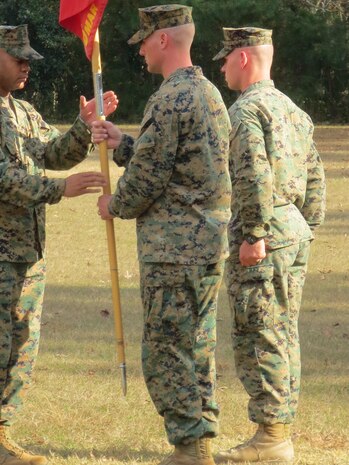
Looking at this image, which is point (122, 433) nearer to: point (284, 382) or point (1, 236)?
point (284, 382)

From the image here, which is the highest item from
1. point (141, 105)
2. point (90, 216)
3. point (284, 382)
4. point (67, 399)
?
point (284, 382)

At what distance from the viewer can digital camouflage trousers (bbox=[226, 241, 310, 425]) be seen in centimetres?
626

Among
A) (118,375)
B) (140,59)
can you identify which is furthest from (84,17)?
(140,59)

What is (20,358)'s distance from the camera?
20.1 ft

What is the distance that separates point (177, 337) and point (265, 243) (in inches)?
33.8

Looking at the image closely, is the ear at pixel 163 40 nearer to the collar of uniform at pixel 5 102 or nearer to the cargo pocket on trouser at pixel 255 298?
the collar of uniform at pixel 5 102

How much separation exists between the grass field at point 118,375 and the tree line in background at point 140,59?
81.0ft

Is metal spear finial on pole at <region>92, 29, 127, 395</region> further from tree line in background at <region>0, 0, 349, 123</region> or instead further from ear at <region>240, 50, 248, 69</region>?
tree line in background at <region>0, 0, 349, 123</region>

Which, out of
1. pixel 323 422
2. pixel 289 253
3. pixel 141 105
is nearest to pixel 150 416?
pixel 323 422

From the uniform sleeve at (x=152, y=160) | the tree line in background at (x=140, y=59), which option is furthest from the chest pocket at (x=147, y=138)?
the tree line in background at (x=140, y=59)

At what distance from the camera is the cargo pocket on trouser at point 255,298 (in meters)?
6.24

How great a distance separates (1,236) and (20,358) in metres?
0.64

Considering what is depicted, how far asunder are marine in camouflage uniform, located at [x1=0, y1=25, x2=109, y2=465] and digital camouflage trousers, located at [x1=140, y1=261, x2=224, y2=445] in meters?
0.67

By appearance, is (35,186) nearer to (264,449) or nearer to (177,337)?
(177,337)
